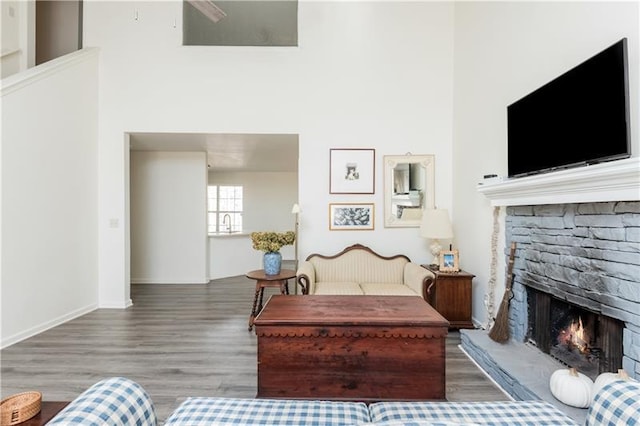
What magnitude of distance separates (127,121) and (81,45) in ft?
4.34

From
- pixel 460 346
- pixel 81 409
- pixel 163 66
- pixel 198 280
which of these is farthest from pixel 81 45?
pixel 460 346

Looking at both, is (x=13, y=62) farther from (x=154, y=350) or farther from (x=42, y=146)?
(x=154, y=350)

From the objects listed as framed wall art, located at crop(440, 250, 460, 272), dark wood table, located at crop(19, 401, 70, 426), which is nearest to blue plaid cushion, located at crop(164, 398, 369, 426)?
dark wood table, located at crop(19, 401, 70, 426)

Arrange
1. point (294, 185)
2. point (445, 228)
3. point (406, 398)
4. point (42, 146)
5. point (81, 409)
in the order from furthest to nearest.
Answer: point (294, 185) < point (445, 228) < point (42, 146) < point (406, 398) < point (81, 409)

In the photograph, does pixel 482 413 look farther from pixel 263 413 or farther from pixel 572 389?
pixel 572 389

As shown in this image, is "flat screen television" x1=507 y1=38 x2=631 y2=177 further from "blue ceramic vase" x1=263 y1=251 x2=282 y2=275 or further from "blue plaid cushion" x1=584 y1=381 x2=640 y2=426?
"blue ceramic vase" x1=263 y1=251 x2=282 y2=275

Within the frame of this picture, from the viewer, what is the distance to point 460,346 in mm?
3209

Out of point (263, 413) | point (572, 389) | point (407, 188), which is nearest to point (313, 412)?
point (263, 413)

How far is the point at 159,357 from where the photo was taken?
2.95m

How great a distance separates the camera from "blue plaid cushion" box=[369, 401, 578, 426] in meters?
1.08

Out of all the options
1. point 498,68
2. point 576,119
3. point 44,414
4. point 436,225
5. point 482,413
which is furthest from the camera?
point 436,225

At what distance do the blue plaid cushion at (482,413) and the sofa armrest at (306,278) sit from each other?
236 centimetres

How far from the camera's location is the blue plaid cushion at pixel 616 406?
0.94 m

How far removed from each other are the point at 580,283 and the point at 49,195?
5003mm
